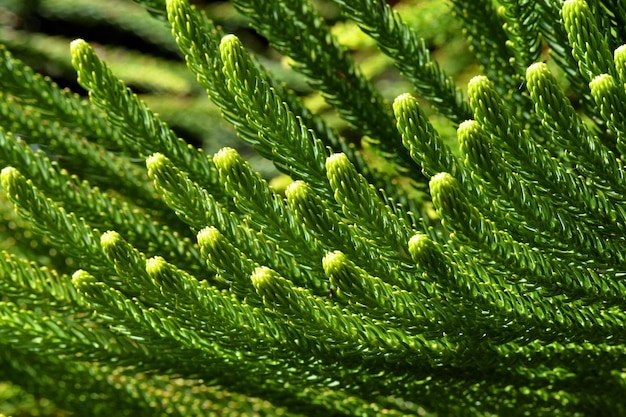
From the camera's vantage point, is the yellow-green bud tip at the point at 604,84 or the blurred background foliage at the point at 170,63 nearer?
the yellow-green bud tip at the point at 604,84

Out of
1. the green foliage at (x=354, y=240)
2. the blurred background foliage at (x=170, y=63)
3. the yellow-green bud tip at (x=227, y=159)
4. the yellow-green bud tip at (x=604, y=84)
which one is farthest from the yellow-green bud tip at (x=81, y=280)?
the blurred background foliage at (x=170, y=63)

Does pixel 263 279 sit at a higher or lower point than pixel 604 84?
lower

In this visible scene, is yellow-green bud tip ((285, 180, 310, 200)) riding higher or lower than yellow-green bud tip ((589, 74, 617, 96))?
lower

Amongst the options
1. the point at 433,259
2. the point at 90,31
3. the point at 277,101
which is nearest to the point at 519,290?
the point at 433,259

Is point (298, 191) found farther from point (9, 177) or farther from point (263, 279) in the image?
point (9, 177)

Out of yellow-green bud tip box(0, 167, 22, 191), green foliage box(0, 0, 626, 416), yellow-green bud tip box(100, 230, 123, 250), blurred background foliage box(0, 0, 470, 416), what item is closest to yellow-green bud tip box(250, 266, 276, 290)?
green foliage box(0, 0, 626, 416)

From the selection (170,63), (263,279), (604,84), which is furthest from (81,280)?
(170,63)

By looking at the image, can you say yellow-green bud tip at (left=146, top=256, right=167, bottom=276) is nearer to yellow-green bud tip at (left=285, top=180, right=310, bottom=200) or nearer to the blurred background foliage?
yellow-green bud tip at (left=285, top=180, right=310, bottom=200)

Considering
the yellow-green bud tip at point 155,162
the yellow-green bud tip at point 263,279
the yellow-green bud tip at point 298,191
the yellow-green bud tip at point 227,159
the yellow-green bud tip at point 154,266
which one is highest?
the yellow-green bud tip at point 155,162

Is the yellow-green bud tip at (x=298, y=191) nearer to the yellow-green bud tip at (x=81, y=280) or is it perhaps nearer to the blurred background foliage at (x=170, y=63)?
the yellow-green bud tip at (x=81, y=280)
